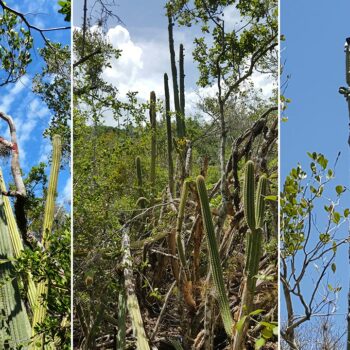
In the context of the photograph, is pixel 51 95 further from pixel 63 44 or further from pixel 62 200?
pixel 62 200

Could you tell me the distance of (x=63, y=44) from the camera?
3070mm

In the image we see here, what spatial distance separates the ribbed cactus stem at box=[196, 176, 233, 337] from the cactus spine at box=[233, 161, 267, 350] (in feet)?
0.16

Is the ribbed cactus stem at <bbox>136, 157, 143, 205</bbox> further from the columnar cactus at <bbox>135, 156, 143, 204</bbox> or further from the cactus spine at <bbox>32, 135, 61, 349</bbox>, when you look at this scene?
the cactus spine at <bbox>32, 135, 61, 349</bbox>

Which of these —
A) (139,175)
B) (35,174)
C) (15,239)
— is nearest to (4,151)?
(35,174)

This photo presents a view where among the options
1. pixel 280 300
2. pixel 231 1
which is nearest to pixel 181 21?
pixel 231 1

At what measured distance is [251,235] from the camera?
80.6 inches

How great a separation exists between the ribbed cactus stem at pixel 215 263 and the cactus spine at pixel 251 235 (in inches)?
1.9

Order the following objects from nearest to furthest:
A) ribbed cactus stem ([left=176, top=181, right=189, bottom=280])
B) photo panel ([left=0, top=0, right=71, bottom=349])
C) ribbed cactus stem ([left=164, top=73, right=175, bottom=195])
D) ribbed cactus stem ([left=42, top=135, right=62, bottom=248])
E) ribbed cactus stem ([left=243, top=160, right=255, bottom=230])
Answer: ribbed cactus stem ([left=243, top=160, right=255, bottom=230]) → ribbed cactus stem ([left=176, top=181, right=189, bottom=280]) → ribbed cactus stem ([left=164, top=73, right=175, bottom=195]) → photo panel ([left=0, top=0, right=71, bottom=349]) → ribbed cactus stem ([left=42, top=135, right=62, bottom=248])

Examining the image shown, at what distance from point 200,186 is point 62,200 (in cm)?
89

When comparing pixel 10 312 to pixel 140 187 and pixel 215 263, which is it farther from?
pixel 215 263

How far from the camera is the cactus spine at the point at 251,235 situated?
6.70 feet

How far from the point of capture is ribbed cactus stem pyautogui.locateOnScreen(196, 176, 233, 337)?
209 centimetres

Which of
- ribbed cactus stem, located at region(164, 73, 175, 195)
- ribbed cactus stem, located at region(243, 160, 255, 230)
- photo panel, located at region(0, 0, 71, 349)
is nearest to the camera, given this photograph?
ribbed cactus stem, located at region(243, 160, 255, 230)

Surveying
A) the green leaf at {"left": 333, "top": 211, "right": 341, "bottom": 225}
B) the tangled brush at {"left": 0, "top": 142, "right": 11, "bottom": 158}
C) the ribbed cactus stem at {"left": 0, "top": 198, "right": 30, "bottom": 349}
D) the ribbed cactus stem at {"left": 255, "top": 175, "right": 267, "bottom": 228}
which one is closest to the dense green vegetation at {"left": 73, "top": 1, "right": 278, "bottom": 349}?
the ribbed cactus stem at {"left": 255, "top": 175, "right": 267, "bottom": 228}
